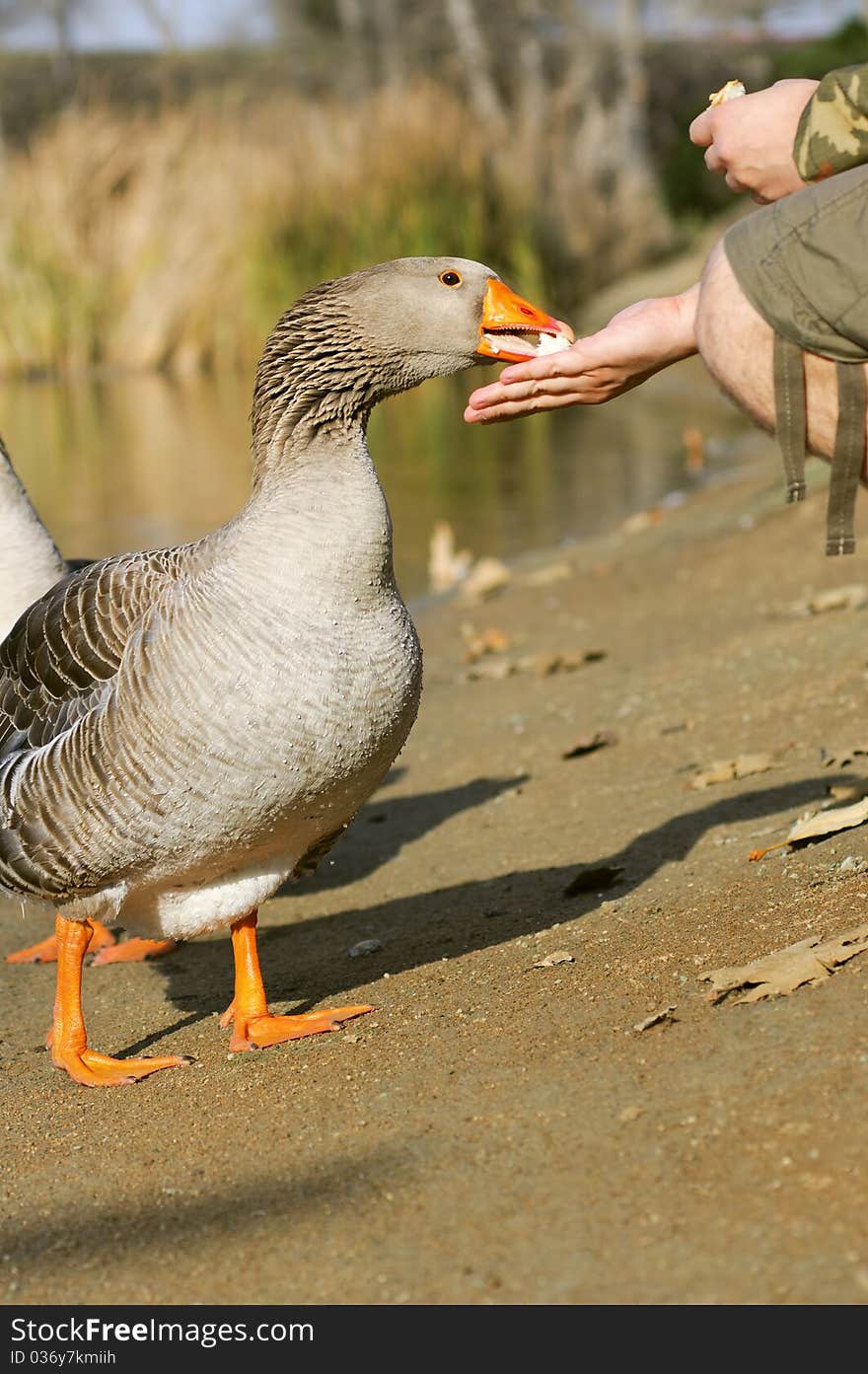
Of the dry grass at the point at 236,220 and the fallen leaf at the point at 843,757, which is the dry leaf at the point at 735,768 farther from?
the dry grass at the point at 236,220

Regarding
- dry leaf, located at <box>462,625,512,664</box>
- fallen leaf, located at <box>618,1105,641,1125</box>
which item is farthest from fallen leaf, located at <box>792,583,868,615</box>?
fallen leaf, located at <box>618,1105,641,1125</box>

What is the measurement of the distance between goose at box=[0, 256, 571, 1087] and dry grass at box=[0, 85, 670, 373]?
67.3 ft

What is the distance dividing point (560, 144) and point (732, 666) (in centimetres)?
2396

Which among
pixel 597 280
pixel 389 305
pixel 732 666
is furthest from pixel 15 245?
pixel 389 305

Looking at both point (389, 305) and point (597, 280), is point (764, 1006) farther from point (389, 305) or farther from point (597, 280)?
point (597, 280)

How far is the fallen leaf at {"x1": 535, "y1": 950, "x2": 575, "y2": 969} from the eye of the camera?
4.17 meters

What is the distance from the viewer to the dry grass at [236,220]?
24.5 meters

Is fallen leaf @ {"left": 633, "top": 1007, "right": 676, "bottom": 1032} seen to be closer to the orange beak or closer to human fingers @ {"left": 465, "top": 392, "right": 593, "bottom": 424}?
human fingers @ {"left": 465, "top": 392, "right": 593, "bottom": 424}

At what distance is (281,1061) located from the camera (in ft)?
13.1

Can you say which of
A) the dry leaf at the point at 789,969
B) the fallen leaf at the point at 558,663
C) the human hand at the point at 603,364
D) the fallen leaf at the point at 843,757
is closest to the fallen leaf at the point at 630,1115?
the dry leaf at the point at 789,969

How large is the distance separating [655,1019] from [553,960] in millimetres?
714

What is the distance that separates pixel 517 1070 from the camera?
346 centimetres

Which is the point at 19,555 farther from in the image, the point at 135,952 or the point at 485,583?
the point at 485,583

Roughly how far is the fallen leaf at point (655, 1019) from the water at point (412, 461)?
25.4ft
